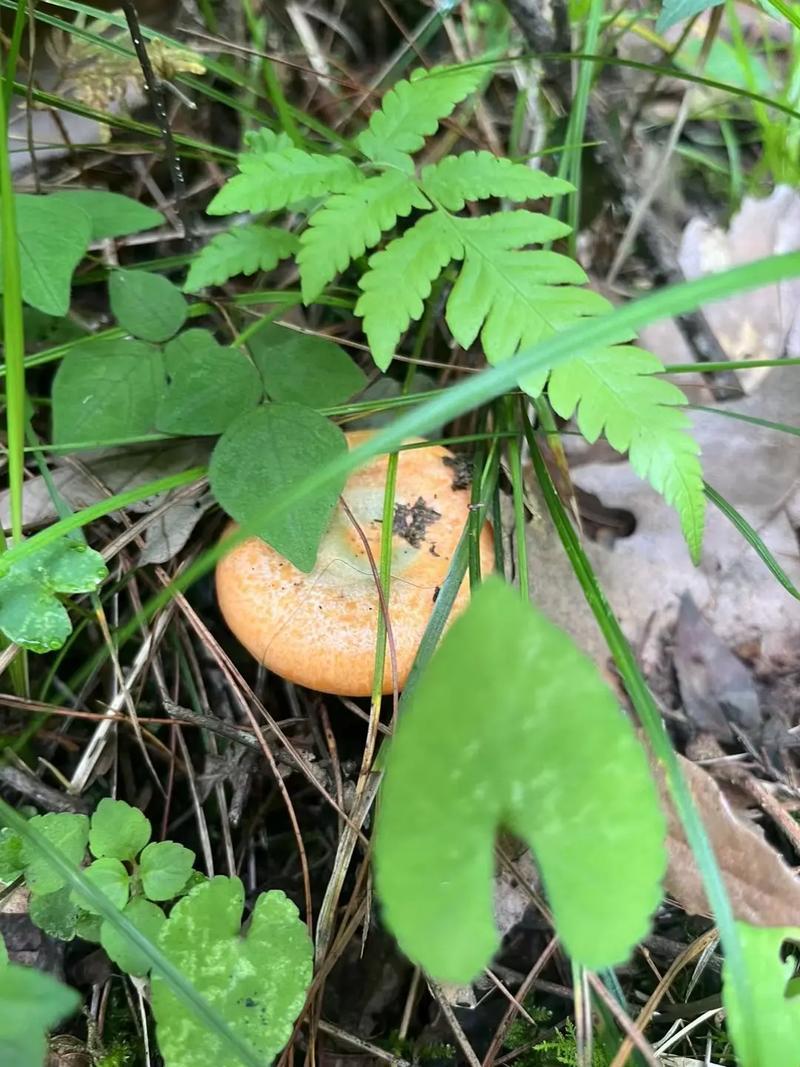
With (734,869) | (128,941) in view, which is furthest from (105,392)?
(734,869)

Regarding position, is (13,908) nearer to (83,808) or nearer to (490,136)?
(83,808)

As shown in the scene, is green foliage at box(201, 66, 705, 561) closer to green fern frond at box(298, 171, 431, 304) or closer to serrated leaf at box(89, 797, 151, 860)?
green fern frond at box(298, 171, 431, 304)

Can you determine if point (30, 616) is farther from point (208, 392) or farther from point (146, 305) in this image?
point (146, 305)

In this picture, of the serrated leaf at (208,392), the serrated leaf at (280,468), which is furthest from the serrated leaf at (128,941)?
the serrated leaf at (208,392)

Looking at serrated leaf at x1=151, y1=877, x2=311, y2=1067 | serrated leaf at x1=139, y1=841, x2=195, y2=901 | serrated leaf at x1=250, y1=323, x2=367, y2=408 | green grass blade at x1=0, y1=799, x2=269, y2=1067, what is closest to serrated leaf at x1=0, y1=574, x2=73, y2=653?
green grass blade at x1=0, y1=799, x2=269, y2=1067

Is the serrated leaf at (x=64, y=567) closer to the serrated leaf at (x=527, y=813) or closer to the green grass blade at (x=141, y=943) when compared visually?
the green grass blade at (x=141, y=943)

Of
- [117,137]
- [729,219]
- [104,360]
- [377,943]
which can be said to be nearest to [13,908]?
[377,943]
